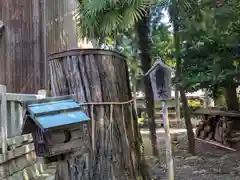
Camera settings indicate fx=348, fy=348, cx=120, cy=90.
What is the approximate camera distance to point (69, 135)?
251 centimetres

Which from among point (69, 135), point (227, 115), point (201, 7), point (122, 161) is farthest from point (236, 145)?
point (69, 135)

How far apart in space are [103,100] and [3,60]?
5148 mm

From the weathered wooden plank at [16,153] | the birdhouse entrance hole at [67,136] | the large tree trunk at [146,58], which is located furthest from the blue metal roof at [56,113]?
the large tree trunk at [146,58]

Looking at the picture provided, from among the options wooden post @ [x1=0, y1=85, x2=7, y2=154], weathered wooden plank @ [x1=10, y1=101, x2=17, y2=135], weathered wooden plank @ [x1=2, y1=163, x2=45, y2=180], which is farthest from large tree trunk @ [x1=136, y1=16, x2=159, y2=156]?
wooden post @ [x1=0, y1=85, x2=7, y2=154]

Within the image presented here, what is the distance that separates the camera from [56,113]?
7.85 feet

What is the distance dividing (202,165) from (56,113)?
17.6 feet

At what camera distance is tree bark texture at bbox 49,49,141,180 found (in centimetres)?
396

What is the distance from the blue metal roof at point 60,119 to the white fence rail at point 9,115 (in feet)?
8.37

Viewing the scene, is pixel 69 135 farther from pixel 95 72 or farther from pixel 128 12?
pixel 128 12

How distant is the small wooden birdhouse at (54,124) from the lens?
2324 millimetres

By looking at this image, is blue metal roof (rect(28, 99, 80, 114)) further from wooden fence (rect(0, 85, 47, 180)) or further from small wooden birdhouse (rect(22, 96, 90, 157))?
wooden fence (rect(0, 85, 47, 180))

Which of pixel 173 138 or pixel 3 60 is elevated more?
pixel 3 60

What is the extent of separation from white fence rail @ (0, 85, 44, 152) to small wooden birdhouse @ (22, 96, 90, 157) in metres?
2.42

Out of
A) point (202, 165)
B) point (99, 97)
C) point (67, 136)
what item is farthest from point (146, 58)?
point (67, 136)
